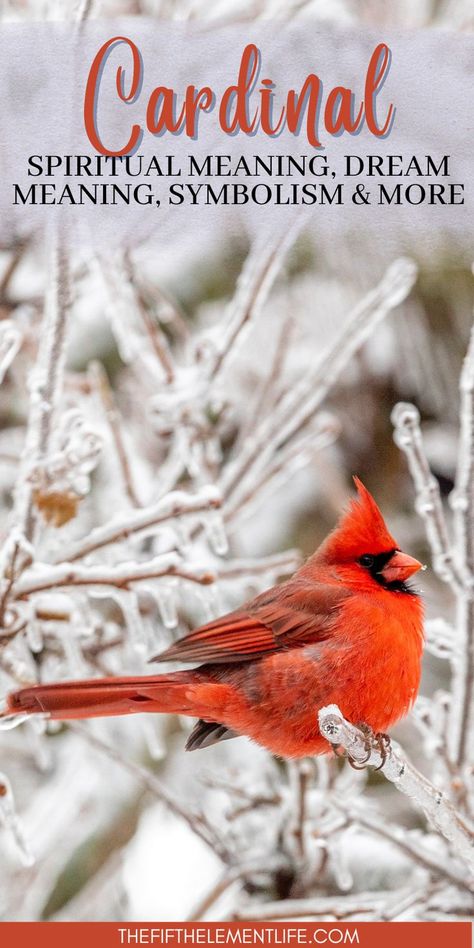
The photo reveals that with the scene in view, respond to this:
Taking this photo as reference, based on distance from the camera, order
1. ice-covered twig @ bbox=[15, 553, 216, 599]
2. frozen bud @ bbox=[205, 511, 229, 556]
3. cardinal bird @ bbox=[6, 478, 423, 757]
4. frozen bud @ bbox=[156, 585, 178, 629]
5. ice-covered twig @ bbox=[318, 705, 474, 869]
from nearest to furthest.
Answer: ice-covered twig @ bbox=[318, 705, 474, 869] → cardinal bird @ bbox=[6, 478, 423, 757] → ice-covered twig @ bbox=[15, 553, 216, 599] → frozen bud @ bbox=[156, 585, 178, 629] → frozen bud @ bbox=[205, 511, 229, 556]

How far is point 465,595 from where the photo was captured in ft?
7.61

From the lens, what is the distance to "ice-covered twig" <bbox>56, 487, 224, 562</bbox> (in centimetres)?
219

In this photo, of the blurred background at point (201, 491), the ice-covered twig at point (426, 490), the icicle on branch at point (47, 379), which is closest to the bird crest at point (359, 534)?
the ice-covered twig at point (426, 490)

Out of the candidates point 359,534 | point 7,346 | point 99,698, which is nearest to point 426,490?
point 359,534

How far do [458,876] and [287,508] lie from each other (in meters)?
1.76

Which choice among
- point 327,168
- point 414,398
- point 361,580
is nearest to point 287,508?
point 414,398

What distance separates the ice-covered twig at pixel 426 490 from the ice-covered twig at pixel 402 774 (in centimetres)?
50

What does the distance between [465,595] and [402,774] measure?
0.57 meters

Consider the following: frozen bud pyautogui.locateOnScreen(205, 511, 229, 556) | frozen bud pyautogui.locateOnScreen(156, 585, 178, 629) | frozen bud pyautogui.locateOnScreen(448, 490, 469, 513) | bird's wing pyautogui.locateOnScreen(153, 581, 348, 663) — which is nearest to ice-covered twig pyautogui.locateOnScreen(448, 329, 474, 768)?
frozen bud pyautogui.locateOnScreen(448, 490, 469, 513)

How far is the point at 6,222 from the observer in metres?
2.68

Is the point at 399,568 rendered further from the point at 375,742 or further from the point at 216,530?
the point at 216,530

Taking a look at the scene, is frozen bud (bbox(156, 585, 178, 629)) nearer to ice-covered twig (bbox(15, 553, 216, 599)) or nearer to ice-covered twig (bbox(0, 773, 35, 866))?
ice-covered twig (bbox(15, 553, 216, 599))

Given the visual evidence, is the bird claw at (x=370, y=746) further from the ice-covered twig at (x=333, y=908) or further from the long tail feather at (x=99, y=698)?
the ice-covered twig at (x=333, y=908)

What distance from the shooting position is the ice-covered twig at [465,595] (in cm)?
221
